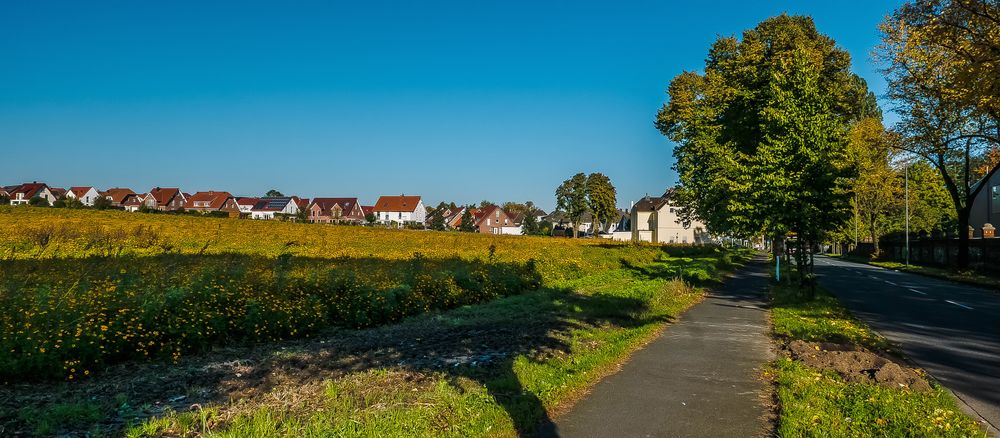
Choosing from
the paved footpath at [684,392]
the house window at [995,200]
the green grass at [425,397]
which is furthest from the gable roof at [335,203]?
the paved footpath at [684,392]

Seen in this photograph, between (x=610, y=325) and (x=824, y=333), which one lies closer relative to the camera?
(x=824, y=333)

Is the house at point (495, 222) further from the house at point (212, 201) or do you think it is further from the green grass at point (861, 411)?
the green grass at point (861, 411)

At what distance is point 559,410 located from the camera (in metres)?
6.66

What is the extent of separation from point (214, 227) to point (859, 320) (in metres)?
34.7

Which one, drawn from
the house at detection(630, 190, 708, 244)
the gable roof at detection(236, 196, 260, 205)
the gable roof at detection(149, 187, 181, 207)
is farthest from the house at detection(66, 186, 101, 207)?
the house at detection(630, 190, 708, 244)

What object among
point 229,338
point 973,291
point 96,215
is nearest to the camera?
point 229,338

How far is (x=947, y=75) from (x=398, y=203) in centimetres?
11616

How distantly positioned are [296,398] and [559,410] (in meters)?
2.78

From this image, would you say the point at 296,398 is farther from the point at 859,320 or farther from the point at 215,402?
the point at 859,320

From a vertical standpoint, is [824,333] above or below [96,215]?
below

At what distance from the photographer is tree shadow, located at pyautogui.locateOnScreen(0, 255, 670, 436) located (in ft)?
21.7

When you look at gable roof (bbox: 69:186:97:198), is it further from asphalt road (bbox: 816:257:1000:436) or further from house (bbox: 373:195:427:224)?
asphalt road (bbox: 816:257:1000:436)

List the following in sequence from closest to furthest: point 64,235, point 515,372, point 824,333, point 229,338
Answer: point 515,372 < point 229,338 < point 824,333 < point 64,235

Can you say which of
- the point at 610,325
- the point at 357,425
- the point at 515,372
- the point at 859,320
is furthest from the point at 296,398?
the point at 859,320
